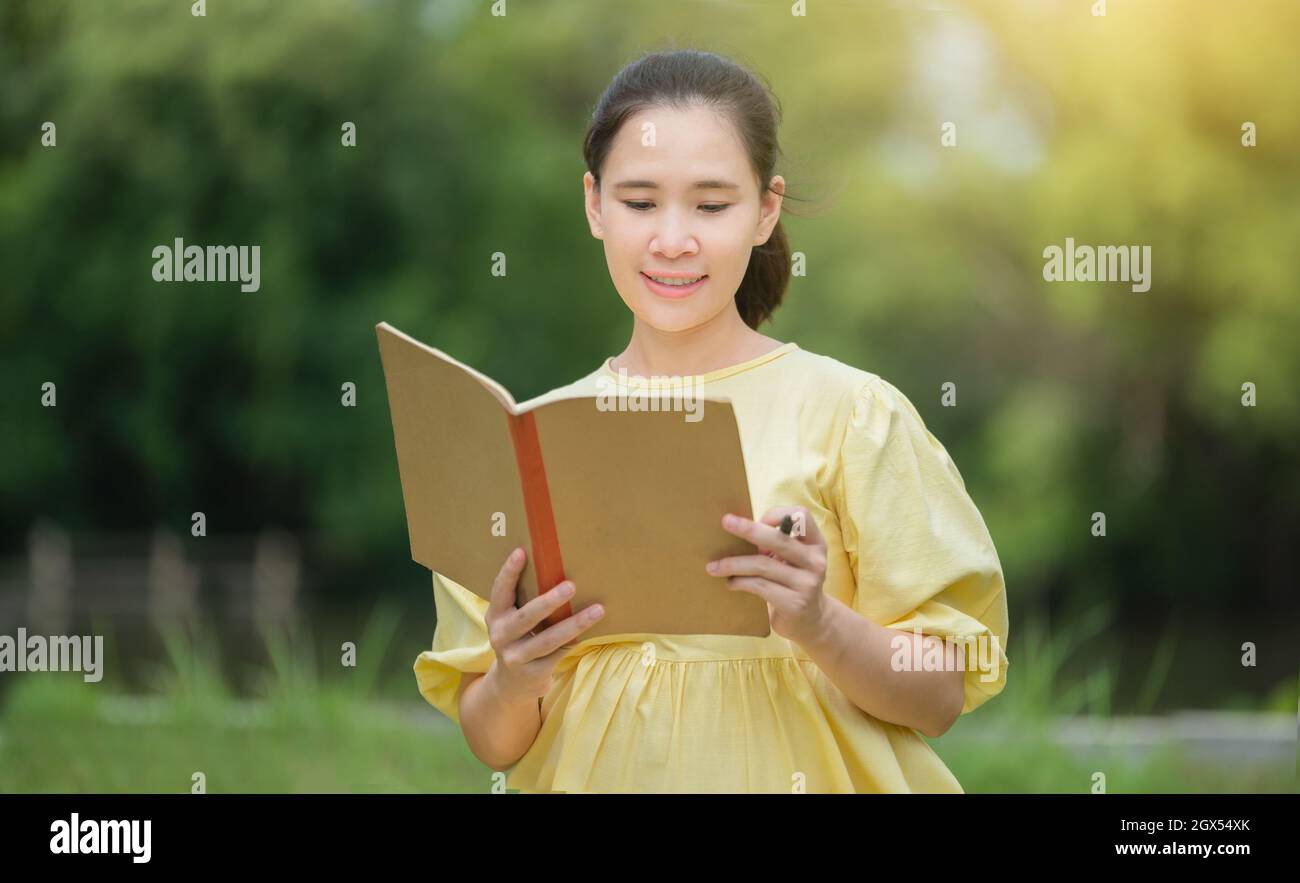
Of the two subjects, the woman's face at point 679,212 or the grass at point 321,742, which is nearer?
the woman's face at point 679,212

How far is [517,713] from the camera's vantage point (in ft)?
4.66

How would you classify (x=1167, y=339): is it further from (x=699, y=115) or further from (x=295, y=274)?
(x=699, y=115)

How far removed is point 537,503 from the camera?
1.24 metres

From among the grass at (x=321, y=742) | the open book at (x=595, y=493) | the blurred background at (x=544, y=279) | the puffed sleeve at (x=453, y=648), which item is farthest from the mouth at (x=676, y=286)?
the blurred background at (x=544, y=279)

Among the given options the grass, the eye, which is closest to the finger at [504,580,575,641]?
the eye

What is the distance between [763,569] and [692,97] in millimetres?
525

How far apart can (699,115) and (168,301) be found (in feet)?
27.4

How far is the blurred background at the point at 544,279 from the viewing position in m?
7.88

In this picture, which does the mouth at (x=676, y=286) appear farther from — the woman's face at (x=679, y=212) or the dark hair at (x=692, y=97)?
the dark hair at (x=692, y=97)

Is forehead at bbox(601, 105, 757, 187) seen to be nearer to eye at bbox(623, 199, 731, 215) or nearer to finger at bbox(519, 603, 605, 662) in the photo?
eye at bbox(623, 199, 731, 215)

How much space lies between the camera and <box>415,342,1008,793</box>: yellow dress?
4.45 ft

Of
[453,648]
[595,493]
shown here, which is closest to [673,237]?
[595,493]

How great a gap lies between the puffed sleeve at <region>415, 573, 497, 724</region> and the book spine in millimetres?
236

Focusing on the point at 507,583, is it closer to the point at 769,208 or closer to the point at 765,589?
the point at 765,589
